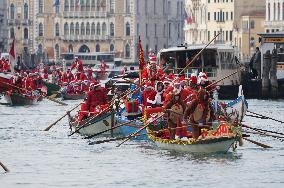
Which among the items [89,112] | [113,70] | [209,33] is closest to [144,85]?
[89,112]

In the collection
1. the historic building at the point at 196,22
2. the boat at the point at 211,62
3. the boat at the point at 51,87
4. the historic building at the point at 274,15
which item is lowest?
the historic building at the point at 196,22

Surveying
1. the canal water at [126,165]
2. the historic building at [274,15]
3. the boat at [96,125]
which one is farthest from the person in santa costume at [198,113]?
the historic building at [274,15]

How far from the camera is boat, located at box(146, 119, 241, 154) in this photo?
1961 inches

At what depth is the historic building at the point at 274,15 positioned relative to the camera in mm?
155663

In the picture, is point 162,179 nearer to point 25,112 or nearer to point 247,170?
point 247,170

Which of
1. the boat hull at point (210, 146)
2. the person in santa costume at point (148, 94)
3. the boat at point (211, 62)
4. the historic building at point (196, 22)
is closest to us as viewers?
the boat hull at point (210, 146)

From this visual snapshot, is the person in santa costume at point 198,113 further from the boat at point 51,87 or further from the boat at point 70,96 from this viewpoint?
the boat at point 51,87

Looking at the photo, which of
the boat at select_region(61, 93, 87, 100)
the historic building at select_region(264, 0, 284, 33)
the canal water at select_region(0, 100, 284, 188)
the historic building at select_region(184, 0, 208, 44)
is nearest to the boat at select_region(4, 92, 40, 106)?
the boat at select_region(61, 93, 87, 100)

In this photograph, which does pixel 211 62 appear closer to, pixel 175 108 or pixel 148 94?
pixel 148 94

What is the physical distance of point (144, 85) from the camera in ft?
195

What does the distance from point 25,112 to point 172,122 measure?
28.9 m

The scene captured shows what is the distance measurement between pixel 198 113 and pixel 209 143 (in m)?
1.16

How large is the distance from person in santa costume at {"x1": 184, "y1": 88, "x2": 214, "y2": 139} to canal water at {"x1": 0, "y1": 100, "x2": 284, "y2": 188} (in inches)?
31.7

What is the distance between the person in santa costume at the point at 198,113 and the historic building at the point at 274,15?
340 feet
